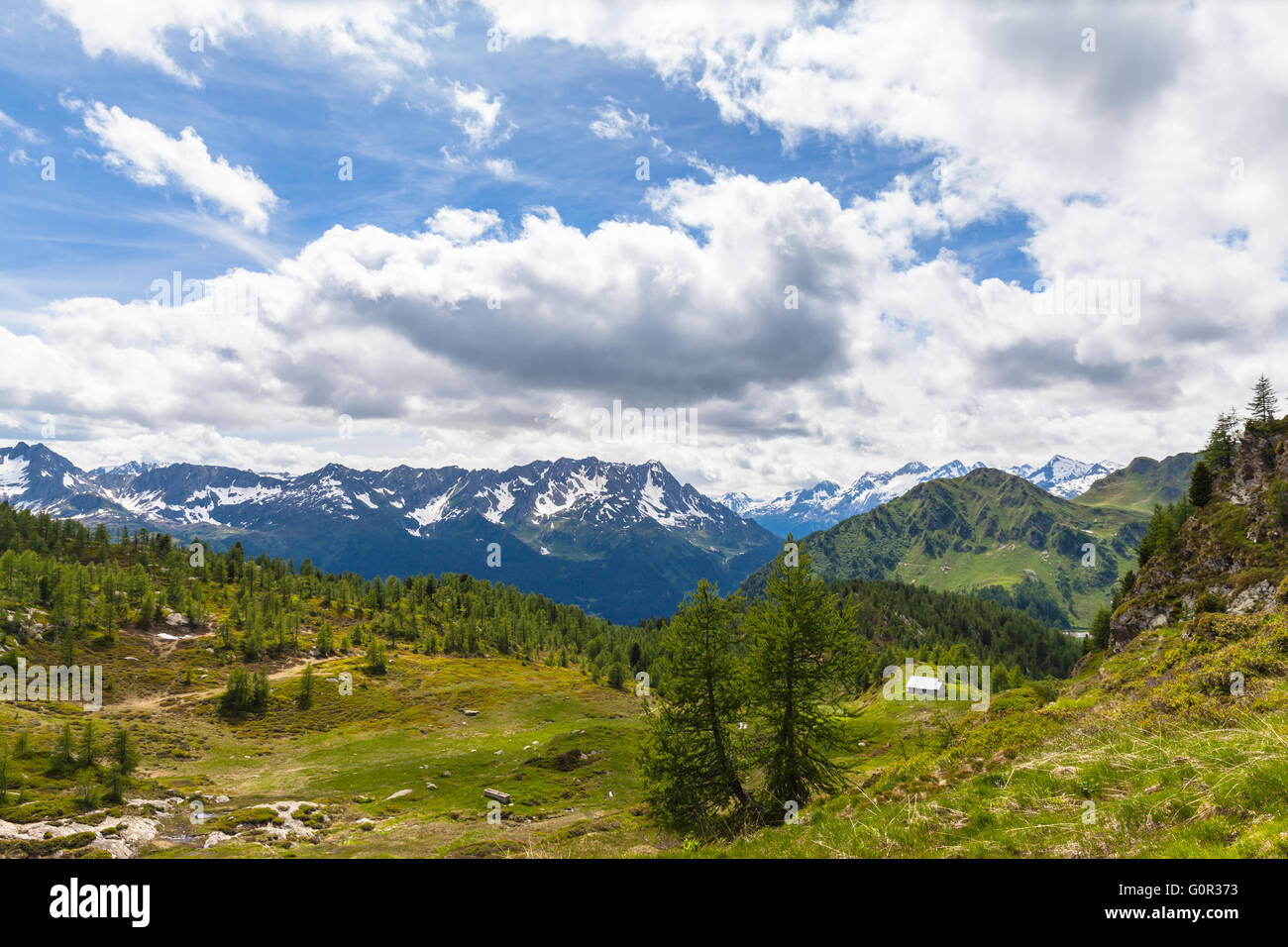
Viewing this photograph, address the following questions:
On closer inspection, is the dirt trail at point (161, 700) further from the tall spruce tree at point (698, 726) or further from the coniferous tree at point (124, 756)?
the tall spruce tree at point (698, 726)

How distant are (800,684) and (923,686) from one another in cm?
11091

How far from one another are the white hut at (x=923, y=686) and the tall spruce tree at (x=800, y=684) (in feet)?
347

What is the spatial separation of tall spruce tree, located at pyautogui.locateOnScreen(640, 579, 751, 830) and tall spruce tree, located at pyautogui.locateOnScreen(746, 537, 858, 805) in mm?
1502

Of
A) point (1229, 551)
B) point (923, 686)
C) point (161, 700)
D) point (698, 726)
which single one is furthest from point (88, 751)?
point (1229, 551)

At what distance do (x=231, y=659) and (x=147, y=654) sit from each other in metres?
16.4

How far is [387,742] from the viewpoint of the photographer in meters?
99.8

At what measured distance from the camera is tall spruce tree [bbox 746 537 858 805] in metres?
29.2

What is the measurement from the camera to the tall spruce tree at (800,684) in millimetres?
29188

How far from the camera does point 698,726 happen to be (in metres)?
31.1
